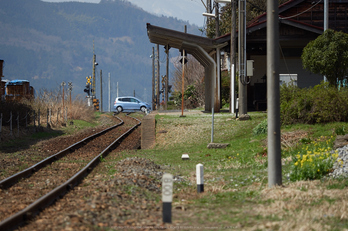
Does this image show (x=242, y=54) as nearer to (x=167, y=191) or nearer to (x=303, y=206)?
(x=303, y=206)

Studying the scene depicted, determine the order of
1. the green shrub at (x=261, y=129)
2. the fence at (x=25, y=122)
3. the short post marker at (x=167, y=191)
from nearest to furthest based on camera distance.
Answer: the short post marker at (x=167, y=191), the green shrub at (x=261, y=129), the fence at (x=25, y=122)

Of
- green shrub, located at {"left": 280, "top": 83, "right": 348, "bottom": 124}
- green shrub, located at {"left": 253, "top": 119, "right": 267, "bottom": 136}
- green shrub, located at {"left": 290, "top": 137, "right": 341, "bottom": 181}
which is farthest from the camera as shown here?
green shrub, located at {"left": 253, "top": 119, "right": 267, "bottom": 136}

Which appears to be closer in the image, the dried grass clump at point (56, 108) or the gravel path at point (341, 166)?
the gravel path at point (341, 166)

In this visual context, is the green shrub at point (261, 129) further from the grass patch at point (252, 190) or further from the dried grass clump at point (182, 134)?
the dried grass clump at point (182, 134)

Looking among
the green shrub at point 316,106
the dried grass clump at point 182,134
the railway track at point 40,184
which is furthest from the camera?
the dried grass clump at point 182,134

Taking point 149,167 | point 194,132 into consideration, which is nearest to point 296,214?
point 149,167

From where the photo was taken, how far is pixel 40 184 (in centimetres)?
1061

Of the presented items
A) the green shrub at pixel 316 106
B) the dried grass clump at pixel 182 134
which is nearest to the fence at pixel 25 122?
the dried grass clump at pixel 182 134

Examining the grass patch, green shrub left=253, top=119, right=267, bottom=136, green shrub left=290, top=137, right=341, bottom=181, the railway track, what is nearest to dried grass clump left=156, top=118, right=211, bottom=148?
the grass patch

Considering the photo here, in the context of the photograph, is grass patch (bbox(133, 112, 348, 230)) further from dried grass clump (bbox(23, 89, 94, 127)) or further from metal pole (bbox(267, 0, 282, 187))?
dried grass clump (bbox(23, 89, 94, 127))

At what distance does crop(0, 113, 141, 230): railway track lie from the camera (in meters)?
7.45

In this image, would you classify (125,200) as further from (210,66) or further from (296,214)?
(210,66)

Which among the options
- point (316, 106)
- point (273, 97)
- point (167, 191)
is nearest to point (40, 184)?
point (167, 191)

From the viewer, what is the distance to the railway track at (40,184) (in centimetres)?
745
